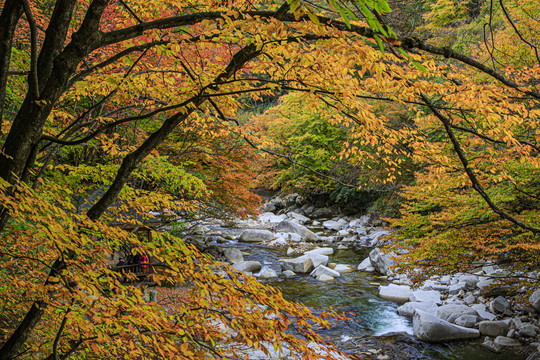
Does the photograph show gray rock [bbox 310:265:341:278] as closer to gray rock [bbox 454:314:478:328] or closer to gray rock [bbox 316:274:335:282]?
gray rock [bbox 316:274:335:282]

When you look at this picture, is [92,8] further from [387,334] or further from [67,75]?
[387,334]

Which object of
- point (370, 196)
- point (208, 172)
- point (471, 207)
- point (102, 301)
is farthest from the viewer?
point (370, 196)

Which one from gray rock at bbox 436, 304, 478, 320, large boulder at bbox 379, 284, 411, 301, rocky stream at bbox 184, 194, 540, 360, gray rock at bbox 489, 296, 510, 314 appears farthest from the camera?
large boulder at bbox 379, 284, 411, 301

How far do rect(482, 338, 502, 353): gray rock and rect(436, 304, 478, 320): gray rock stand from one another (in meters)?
1.14

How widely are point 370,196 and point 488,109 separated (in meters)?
19.1

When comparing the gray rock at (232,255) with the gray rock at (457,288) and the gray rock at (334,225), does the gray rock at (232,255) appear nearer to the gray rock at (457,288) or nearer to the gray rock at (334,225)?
the gray rock at (457,288)

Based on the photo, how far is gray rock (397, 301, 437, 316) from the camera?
839cm

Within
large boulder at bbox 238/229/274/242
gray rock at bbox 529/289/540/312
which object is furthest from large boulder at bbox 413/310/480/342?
large boulder at bbox 238/229/274/242

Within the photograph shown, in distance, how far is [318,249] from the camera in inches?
591

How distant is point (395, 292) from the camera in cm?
965

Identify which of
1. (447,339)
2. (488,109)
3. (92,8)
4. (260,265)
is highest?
(488,109)

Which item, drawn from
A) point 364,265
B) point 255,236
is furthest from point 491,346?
point 255,236

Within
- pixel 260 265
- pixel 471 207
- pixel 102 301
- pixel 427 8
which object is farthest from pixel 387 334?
pixel 427 8

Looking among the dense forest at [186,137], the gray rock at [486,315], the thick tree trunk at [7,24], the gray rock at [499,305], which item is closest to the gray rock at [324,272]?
the gray rock at [486,315]
